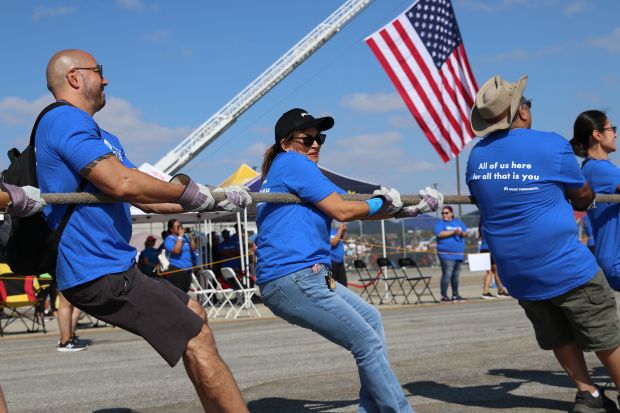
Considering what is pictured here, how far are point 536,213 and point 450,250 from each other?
545 inches

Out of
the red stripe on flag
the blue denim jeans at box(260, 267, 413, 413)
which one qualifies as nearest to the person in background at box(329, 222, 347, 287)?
the red stripe on flag

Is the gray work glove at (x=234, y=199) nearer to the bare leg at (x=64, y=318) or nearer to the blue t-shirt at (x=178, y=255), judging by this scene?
the bare leg at (x=64, y=318)

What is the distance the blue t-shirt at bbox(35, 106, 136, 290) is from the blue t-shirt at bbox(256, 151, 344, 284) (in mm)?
1025

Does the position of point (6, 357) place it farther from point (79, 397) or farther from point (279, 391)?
point (279, 391)

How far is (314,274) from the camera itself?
4875 mm

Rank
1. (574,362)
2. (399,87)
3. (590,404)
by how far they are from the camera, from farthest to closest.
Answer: (399,87), (574,362), (590,404)

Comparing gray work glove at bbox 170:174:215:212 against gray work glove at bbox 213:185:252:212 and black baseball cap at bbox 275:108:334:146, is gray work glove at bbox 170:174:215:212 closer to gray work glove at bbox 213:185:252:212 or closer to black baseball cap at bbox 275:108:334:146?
gray work glove at bbox 213:185:252:212

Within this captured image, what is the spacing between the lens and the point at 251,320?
16547 mm

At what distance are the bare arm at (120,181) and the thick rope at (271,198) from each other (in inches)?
2.4

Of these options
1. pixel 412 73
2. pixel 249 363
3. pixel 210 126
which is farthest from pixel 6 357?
pixel 210 126

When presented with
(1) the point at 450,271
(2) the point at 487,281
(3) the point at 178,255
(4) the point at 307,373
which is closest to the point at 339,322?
(4) the point at 307,373

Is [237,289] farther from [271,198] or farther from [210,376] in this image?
[210,376]

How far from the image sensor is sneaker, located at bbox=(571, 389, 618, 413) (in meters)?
5.32

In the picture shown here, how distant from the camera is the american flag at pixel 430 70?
1734 centimetres
